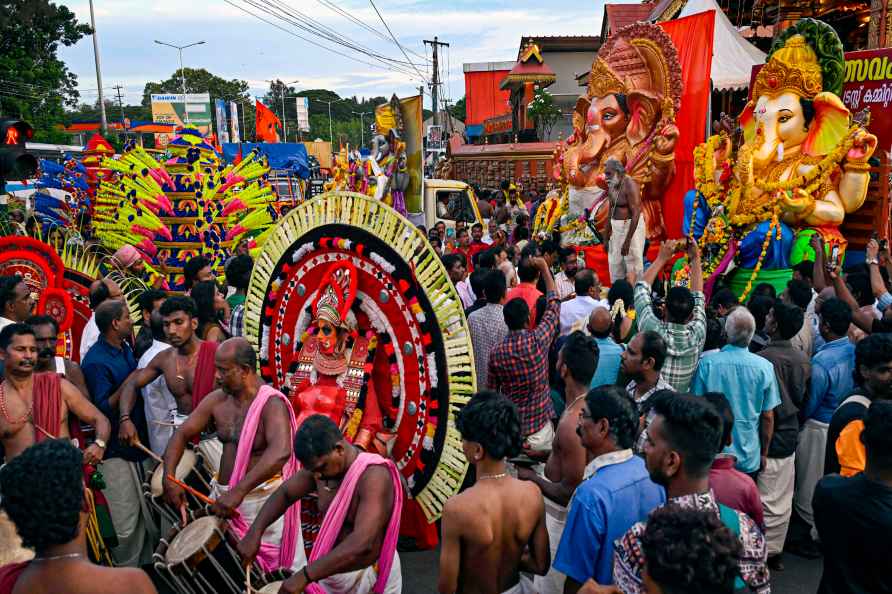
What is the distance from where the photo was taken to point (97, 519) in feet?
15.1

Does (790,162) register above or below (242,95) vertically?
below

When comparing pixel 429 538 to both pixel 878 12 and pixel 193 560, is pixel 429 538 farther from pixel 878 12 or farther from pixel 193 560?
pixel 878 12

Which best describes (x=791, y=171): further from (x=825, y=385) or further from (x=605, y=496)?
(x=605, y=496)

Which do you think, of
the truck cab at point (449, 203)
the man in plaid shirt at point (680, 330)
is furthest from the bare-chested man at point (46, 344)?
the truck cab at point (449, 203)

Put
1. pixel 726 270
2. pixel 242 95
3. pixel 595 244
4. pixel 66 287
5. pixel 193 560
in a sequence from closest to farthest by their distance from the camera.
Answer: pixel 193 560
pixel 66 287
pixel 726 270
pixel 595 244
pixel 242 95

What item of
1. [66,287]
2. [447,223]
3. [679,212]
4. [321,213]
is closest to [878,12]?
[679,212]

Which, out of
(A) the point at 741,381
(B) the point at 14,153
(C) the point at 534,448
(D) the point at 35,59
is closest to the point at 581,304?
(C) the point at 534,448

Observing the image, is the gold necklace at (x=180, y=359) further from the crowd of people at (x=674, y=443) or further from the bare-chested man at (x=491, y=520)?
the bare-chested man at (x=491, y=520)

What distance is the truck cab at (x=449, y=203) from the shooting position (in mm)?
13109

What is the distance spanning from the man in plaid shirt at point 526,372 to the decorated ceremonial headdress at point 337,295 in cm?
96

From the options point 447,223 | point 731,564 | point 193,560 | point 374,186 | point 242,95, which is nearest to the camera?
point 731,564

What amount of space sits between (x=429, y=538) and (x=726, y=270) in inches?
218

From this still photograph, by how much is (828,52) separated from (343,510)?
27.0ft

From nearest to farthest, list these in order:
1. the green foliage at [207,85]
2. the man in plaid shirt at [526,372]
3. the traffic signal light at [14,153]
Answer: the man in plaid shirt at [526,372], the traffic signal light at [14,153], the green foliage at [207,85]
